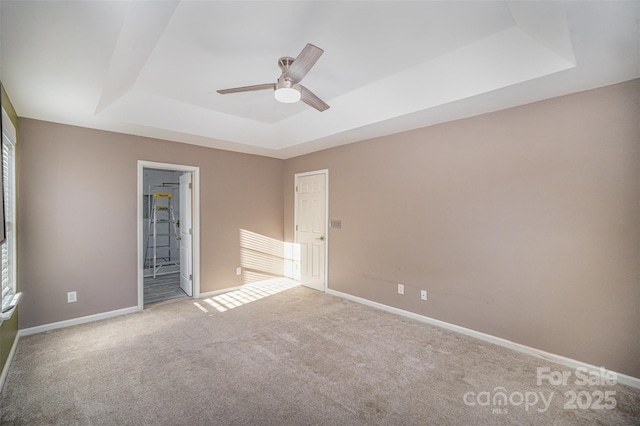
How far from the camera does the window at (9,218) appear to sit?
271cm

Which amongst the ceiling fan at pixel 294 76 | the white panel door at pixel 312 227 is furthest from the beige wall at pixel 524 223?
the ceiling fan at pixel 294 76

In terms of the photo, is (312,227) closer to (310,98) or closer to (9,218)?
(310,98)

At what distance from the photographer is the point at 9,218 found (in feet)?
9.54

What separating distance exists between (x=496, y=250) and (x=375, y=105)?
2.06 meters

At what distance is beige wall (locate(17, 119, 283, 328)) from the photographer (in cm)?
319

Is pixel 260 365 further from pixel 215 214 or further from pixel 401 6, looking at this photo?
pixel 401 6

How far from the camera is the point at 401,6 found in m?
1.96

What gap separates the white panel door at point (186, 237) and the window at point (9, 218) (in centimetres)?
194

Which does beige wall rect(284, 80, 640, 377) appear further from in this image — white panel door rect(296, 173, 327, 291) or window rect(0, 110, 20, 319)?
window rect(0, 110, 20, 319)

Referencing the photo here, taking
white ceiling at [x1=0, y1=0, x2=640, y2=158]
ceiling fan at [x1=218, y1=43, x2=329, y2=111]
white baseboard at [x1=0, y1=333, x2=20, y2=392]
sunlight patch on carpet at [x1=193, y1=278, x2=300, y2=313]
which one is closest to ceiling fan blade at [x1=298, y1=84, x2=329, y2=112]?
ceiling fan at [x1=218, y1=43, x2=329, y2=111]

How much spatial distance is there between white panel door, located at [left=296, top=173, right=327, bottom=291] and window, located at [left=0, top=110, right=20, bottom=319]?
364 centimetres

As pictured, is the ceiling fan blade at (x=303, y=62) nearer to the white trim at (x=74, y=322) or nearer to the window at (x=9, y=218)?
the window at (x=9, y=218)

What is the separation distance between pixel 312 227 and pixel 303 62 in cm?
334

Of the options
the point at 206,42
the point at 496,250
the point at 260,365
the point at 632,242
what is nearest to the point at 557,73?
the point at 632,242
